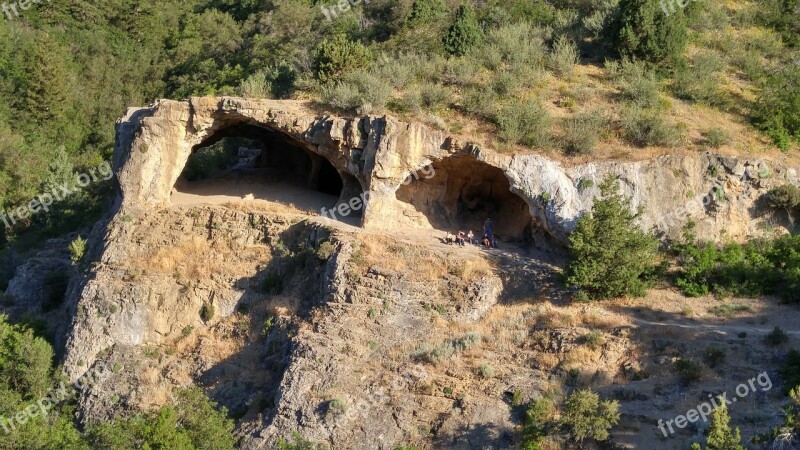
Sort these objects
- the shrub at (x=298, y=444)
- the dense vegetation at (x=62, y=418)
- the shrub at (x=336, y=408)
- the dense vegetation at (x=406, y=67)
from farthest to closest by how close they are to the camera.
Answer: the dense vegetation at (x=406, y=67) → the dense vegetation at (x=62, y=418) → the shrub at (x=336, y=408) → the shrub at (x=298, y=444)

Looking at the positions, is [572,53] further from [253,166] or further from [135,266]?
[135,266]

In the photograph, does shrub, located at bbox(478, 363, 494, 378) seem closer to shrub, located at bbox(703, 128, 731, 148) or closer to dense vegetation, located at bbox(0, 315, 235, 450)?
dense vegetation, located at bbox(0, 315, 235, 450)

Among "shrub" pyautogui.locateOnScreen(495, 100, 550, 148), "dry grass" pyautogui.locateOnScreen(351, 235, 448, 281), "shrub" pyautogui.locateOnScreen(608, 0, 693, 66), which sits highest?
"shrub" pyautogui.locateOnScreen(608, 0, 693, 66)

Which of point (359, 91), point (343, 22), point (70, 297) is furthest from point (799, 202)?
point (343, 22)

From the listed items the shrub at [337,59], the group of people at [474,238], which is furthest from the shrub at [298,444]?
the shrub at [337,59]

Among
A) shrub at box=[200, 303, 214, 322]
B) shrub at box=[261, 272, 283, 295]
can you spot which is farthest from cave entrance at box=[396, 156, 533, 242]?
shrub at box=[200, 303, 214, 322]

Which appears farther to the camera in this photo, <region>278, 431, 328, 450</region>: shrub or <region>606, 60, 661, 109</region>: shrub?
<region>606, 60, 661, 109</region>: shrub
